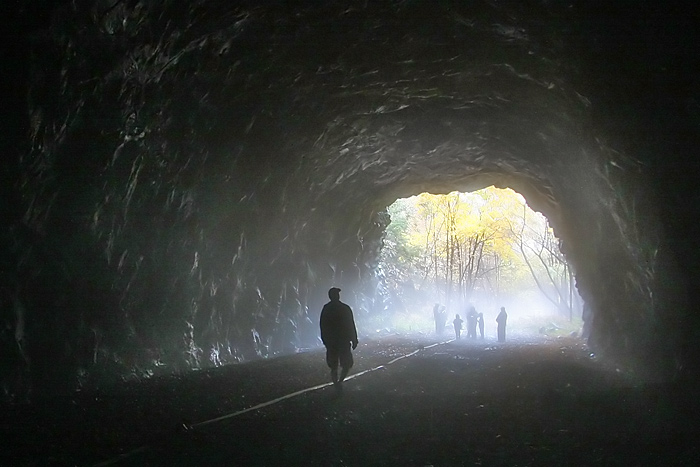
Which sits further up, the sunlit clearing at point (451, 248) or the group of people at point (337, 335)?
the sunlit clearing at point (451, 248)

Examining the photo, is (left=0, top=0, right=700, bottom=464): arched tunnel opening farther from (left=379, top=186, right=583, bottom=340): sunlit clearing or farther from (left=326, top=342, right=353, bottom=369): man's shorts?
(left=379, top=186, right=583, bottom=340): sunlit clearing

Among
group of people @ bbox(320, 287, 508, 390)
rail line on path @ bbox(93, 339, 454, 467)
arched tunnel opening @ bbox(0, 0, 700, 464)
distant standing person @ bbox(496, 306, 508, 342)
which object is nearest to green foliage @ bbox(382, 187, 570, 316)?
distant standing person @ bbox(496, 306, 508, 342)

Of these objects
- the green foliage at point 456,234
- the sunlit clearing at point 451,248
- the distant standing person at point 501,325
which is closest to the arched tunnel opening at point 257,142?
the distant standing person at point 501,325

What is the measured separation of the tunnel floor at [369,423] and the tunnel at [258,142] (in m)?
1.87

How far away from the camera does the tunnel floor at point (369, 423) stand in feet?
20.0

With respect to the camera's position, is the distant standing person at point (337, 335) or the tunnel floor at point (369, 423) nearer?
the tunnel floor at point (369, 423)

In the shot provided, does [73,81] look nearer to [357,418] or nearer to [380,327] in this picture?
[357,418]

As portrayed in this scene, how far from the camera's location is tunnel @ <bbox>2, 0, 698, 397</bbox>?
9.71m

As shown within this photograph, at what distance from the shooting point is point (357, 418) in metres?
8.27

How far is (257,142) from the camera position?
1583 cm

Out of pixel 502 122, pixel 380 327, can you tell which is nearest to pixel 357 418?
pixel 502 122

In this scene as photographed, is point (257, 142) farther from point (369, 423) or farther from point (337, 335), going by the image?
point (369, 423)

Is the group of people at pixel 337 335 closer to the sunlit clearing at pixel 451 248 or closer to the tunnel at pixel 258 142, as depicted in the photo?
the tunnel at pixel 258 142

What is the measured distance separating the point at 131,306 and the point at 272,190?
6.19 meters
